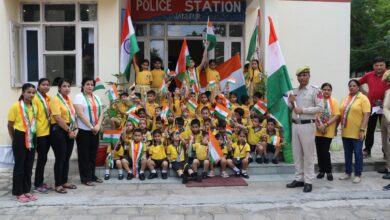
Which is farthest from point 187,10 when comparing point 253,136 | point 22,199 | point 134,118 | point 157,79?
point 22,199

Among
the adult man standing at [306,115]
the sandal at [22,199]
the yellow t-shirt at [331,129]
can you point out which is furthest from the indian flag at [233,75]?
the sandal at [22,199]

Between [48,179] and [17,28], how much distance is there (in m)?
3.62

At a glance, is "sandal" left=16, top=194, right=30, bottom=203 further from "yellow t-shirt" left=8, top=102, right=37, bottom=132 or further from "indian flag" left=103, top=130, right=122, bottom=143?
"indian flag" left=103, top=130, right=122, bottom=143

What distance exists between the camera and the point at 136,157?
684cm

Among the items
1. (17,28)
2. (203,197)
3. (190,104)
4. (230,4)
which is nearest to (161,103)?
(190,104)

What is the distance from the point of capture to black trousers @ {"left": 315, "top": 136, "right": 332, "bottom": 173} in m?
6.73

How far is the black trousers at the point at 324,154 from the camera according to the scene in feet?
22.1

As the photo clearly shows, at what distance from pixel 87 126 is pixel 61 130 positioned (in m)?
0.45

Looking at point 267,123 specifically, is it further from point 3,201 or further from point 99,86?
point 3,201

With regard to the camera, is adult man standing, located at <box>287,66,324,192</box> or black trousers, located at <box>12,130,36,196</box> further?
adult man standing, located at <box>287,66,324,192</box>

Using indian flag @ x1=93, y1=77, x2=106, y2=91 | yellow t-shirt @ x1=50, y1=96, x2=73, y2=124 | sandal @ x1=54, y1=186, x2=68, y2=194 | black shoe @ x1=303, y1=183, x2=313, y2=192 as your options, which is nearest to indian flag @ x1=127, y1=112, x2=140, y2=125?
indian flag @ x1=93, y1=77, x2=106, y2=91

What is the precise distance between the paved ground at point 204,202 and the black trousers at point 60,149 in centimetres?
31

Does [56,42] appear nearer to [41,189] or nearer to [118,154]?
[118,154]

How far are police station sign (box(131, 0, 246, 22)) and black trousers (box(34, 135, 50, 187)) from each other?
579 cm
